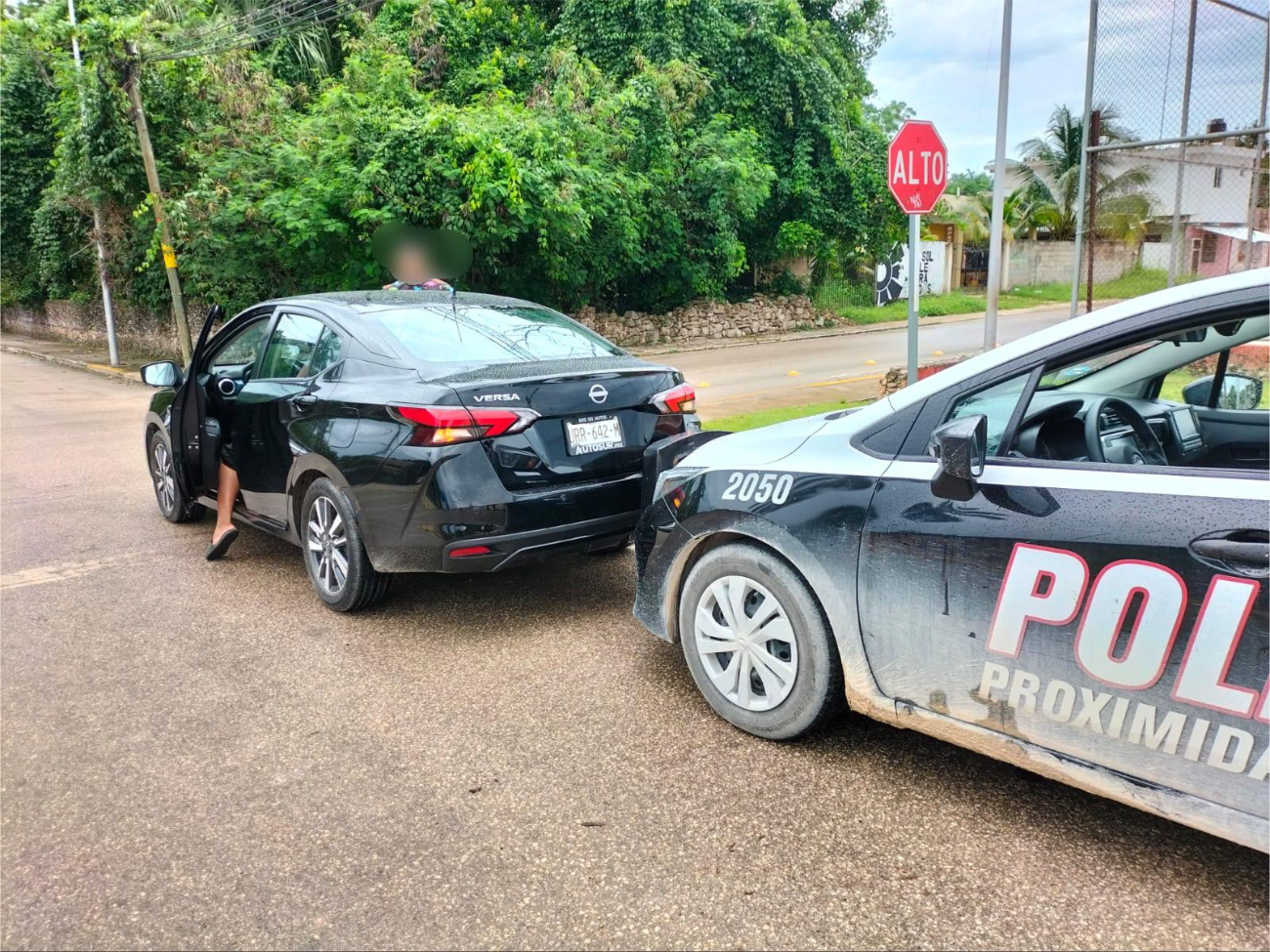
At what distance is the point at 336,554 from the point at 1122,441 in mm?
3460

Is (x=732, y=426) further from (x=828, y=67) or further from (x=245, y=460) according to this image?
(x=828, y=67)

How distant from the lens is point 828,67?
80.9 feet

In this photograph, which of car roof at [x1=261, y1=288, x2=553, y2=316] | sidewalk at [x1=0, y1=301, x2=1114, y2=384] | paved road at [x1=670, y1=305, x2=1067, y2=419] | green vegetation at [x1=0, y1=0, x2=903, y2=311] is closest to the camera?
car roof at [x1=261, y1=288, x2=553, y2=316]

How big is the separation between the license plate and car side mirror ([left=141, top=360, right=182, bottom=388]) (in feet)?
9.53

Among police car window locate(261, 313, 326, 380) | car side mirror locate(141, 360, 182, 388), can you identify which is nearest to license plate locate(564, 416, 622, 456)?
police car window locate(261, 313, 326, 380)

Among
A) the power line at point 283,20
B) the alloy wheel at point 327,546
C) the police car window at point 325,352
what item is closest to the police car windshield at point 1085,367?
the alloy wheel at point 327,546

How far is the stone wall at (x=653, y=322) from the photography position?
23.4 m

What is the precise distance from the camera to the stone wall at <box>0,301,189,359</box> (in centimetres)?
2289

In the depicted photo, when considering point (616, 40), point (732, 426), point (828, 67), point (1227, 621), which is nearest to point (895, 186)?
point (732, 426)

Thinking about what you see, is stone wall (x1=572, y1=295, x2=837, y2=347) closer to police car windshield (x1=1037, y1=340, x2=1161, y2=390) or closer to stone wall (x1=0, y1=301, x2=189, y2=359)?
stone wall (x1=0, y1=301, x2=189, y2=359)

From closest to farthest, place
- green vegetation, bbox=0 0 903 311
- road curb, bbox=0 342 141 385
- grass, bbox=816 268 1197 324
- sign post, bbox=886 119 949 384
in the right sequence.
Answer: sign post, bbox=886 119 949 384
green vegetation, bbox=0 0 903 311
road curb, bbox=0 342 141 385
grass, bbox=816 268 1197 324

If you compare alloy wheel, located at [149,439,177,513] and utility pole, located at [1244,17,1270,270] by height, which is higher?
utility pole, located at [1244,17,1270,270]

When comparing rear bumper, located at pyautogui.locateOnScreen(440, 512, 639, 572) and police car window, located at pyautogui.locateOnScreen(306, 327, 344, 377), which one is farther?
police car window, located at pyautogui.locateOnScreen(306, 327, 344, 377)

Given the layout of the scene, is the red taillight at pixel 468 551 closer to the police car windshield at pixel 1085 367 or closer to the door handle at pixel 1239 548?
the police car windshield at pixel 1085 367
